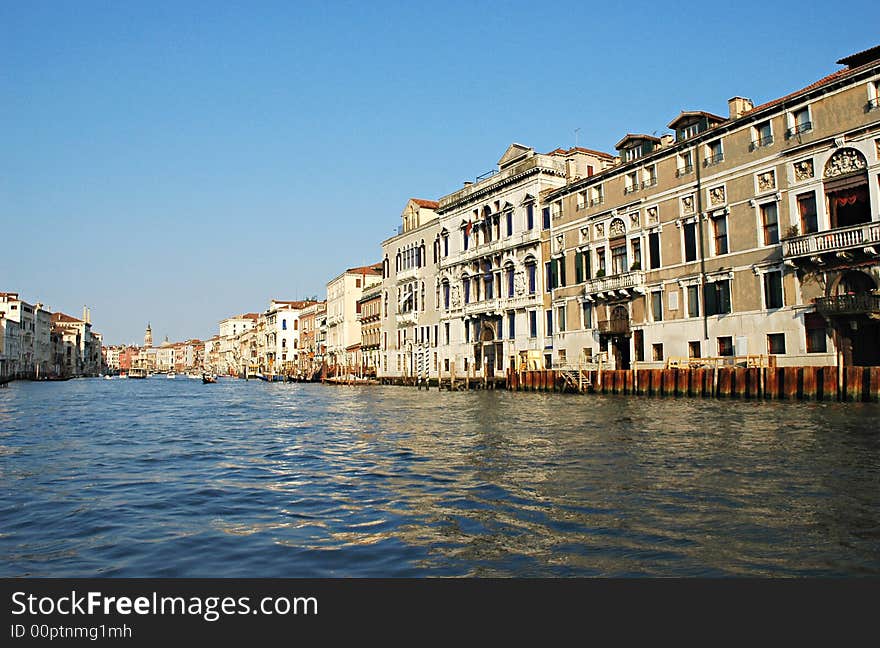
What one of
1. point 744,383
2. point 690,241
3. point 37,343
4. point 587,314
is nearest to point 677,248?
point 690,241

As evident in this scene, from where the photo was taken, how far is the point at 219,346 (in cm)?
18450

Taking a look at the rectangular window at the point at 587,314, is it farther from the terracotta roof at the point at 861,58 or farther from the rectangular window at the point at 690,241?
the terracotta roof at the point at 861,58

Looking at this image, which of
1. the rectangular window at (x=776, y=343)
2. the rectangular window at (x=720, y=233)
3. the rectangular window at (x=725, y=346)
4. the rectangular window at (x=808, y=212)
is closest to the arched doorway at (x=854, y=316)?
the rectangular window at (x=776, y=343)

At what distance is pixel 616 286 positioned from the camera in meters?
36.7

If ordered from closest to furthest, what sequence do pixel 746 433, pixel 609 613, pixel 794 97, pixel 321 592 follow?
pixel 609 613
pixel 321 592
pixel 746 433
pixel 794 97

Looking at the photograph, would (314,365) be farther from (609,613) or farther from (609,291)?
(609,613)

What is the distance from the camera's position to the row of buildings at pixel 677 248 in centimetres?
2606

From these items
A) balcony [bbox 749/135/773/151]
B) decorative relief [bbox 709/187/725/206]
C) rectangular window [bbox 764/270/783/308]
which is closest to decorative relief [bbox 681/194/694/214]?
decorative relief [bbox 709/187/725/206]

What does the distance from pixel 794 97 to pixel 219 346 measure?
569ft

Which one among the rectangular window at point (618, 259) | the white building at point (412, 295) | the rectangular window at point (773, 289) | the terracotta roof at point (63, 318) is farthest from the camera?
the terracotta roof at point (63, 318)

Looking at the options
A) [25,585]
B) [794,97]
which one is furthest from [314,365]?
[25,585]

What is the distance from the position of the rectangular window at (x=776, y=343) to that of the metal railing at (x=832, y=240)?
3.39 m

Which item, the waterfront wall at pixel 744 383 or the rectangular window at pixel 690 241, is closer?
the waterfront wall at pixel 744 383

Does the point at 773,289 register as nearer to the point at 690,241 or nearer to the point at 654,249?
the point at 690,241
